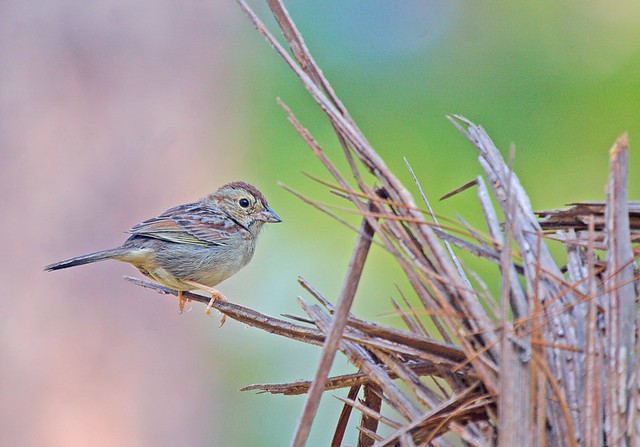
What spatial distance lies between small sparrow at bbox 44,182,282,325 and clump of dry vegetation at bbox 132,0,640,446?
1.55 meters

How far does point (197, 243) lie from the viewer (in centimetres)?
276

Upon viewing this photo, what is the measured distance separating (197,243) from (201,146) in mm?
1414

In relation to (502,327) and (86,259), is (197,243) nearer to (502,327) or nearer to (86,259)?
(86,259)

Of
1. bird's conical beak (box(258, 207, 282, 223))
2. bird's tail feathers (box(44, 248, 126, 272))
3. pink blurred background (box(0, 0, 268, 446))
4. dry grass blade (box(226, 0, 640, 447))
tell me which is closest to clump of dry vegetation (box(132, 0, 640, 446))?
dry grass blade (box(226, 0, 640, 447))

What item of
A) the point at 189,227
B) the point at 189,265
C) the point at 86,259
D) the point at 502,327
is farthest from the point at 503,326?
the point at 189,227

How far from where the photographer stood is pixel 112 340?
3.91 m

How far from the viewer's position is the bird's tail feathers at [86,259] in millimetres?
2338

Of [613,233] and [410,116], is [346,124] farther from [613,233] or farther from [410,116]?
[410,116]

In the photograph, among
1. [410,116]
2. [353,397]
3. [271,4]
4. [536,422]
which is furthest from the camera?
[410,116]

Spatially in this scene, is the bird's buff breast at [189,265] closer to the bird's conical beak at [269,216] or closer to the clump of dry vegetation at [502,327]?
the bird's conical beak at [269,216]

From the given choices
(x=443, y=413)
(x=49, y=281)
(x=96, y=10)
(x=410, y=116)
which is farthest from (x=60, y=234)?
(x=443, y=413)

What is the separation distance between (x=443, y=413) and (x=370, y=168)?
285 millimetres

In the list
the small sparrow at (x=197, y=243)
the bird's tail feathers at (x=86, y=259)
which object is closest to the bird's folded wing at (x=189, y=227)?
the small sparrow at (x=197, y=243)

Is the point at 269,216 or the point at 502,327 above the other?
the point at 269,216
